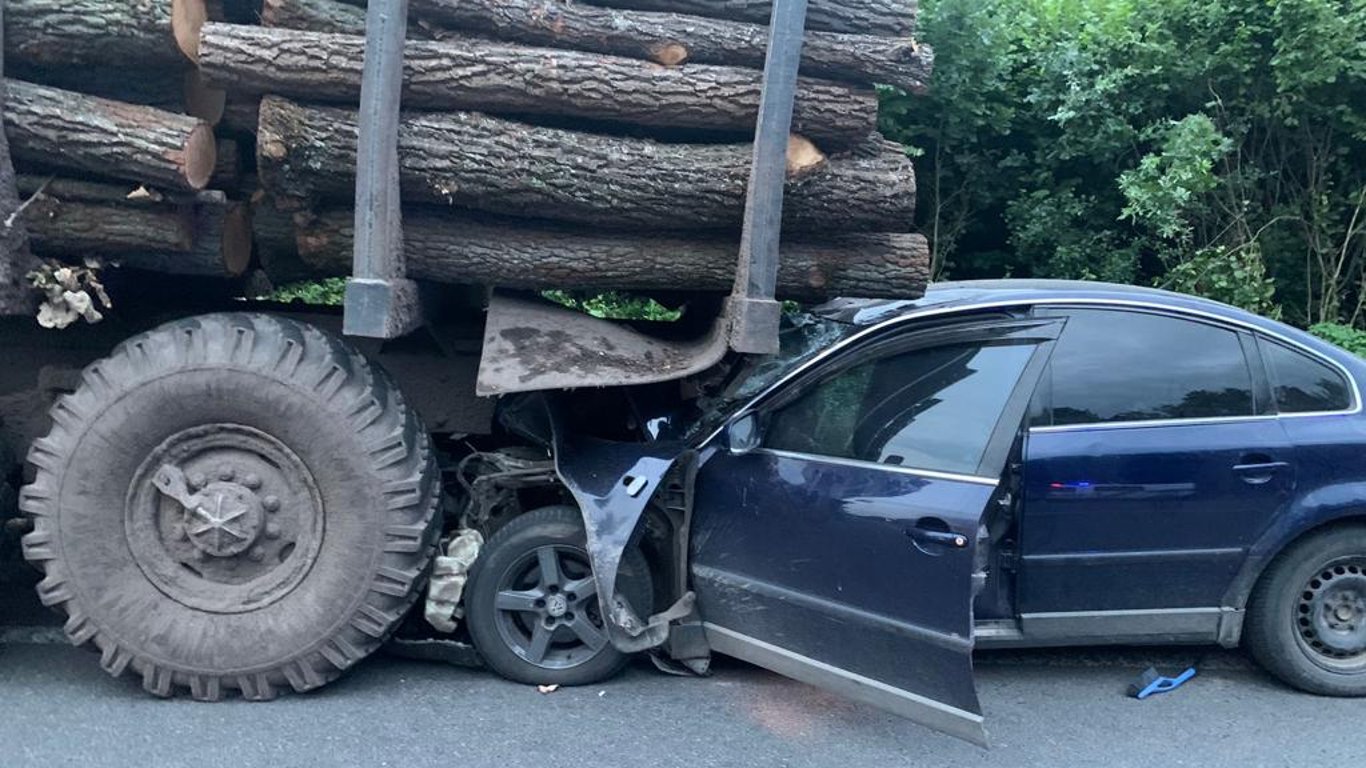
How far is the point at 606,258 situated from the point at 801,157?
35.9 inches

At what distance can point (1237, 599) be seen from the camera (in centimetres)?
471

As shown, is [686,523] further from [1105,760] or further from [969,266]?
[969,266]

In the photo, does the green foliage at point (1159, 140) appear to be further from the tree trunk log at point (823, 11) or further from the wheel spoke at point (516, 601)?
the wheel spoke at point (516, 601)

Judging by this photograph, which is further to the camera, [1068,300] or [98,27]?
[1068,300]

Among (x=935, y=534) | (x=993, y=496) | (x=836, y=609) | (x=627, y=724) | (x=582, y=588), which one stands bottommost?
(x=627, y=724)

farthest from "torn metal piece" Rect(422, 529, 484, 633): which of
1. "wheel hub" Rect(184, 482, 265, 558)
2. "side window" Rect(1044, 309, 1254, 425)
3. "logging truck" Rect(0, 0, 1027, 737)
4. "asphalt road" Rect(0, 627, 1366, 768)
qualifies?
"side window" Rect(1044, 309, 1254, 425)

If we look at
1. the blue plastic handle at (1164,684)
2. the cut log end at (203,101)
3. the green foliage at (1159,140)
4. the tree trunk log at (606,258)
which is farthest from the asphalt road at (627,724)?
the green foliage at (1159,140)

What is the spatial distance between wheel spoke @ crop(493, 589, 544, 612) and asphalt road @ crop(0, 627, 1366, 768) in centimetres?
33

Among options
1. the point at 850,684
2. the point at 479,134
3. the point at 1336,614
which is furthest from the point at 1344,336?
the point at 479,134

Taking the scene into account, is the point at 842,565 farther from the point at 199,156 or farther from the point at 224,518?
the point at 199,156

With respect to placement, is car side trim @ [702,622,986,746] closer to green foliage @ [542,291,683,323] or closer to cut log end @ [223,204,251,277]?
green foliage @ [542,291,683,323]

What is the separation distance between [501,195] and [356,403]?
3.31 feet

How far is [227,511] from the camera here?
4469 mm

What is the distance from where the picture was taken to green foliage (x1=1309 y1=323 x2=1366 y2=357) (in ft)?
23.9
